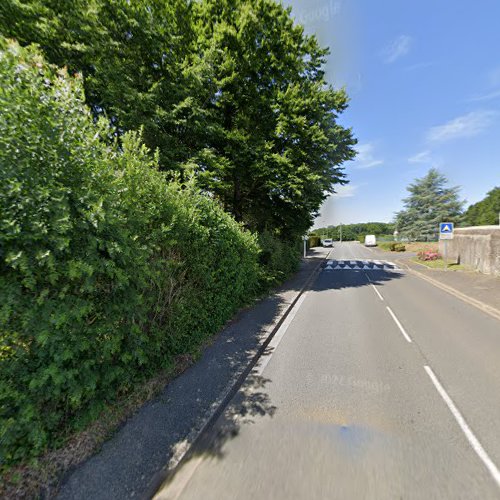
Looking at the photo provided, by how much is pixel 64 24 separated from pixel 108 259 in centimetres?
1044

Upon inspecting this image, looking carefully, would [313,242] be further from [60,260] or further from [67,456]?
[67,456]

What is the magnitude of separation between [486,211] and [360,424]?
90.9 metres

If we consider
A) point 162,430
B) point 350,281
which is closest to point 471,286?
point 350,281

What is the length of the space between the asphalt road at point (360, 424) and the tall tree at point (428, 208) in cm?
4113

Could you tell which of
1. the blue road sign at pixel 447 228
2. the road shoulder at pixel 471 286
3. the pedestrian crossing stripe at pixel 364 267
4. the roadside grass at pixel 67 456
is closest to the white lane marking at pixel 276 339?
the roadside grass at pixel 67 456

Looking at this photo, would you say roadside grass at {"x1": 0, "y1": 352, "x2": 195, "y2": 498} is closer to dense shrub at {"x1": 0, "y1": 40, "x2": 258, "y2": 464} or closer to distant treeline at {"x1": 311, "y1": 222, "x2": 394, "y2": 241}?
dense shrub at {"x1": 0, "y1": 40, "x2": 258, "y2": 464}

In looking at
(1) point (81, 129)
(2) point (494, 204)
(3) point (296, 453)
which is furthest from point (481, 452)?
(2) point (494, 204)

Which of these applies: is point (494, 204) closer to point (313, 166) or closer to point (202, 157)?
point (313, 166)

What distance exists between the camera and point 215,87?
9688 mm

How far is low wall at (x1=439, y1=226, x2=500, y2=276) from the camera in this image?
13039 millimetres

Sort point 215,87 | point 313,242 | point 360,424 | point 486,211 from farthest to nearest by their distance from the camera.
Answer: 1. point 486,211
2. point 313,242
3. point 215,87
4. point 360,424

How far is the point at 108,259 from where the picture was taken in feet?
9.59

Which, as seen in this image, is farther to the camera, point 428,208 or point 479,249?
point 428,208

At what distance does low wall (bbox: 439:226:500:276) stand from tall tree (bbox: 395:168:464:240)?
23.0 meters
